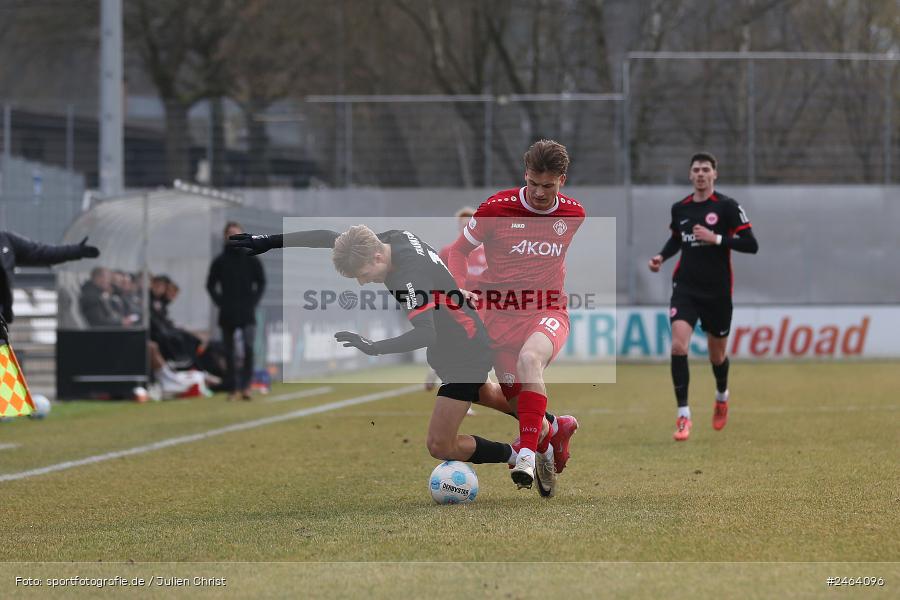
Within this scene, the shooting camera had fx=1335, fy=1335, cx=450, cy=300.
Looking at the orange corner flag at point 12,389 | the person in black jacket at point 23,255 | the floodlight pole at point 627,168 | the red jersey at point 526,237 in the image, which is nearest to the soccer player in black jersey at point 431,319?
the red jersey at point 526,237

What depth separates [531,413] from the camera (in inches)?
279

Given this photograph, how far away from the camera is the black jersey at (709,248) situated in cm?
1116

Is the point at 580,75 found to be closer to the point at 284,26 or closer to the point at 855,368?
the point at 284,26

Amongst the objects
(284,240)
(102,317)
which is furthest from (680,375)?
(102,317)

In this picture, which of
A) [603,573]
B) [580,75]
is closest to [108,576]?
[603,573]

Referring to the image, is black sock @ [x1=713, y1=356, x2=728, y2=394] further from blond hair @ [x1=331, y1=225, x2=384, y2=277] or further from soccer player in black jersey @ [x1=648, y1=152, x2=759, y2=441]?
blond hair @ [x1=331, y1=225, x2=384, y2=277]

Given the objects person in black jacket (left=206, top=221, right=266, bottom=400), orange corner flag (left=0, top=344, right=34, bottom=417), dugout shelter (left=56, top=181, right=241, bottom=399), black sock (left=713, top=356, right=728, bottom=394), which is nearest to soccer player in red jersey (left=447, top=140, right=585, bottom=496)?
orange corner flag (left=0, top=344, right=34, bottom=417)

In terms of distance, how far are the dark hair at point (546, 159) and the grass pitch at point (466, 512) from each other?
5.80 feet

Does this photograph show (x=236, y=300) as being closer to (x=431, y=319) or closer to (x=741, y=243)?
(x=741, y=243)

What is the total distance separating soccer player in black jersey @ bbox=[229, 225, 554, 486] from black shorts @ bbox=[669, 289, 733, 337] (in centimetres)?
394

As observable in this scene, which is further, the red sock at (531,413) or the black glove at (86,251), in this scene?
the black glove at (86,251)

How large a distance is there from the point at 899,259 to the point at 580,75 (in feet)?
35.2

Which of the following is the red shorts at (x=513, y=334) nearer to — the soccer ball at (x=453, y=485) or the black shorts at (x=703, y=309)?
the soccer ball at (x=453, y=485)

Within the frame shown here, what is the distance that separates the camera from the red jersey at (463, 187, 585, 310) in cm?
738
